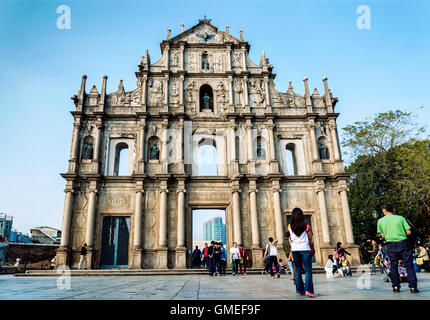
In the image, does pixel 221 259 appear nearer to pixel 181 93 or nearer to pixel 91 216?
pixel 91 216

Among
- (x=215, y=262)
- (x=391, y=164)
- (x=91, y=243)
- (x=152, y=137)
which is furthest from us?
(x=391, y=164)

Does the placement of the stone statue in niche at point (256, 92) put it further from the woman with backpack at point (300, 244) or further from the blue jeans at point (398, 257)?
the woman with backpack at point (300, 244)

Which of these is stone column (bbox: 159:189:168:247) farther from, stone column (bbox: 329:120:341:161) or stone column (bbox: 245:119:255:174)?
stone column (bbox: 329:120:341:161)

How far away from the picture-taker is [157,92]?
21.1m

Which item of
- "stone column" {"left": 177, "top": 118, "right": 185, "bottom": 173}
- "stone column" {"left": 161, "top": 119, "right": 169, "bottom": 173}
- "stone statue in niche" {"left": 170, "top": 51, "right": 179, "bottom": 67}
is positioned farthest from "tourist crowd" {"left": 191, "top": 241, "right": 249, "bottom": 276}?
"stone statue in niche" {"left": 170, "top": 51, "right": 179, "bottom": 67}

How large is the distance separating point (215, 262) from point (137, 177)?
725cm

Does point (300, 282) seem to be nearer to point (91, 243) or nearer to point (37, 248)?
point (91, 243)

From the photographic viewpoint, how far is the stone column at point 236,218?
17688 millimetres

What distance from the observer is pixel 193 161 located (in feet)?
64.5

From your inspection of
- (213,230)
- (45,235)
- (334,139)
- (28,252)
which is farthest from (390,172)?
(213,230)

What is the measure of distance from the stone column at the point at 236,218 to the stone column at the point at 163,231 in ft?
12.8

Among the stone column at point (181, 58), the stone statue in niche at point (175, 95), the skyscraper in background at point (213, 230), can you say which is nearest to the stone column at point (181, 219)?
the stone statue in niche at point (175, 95)
